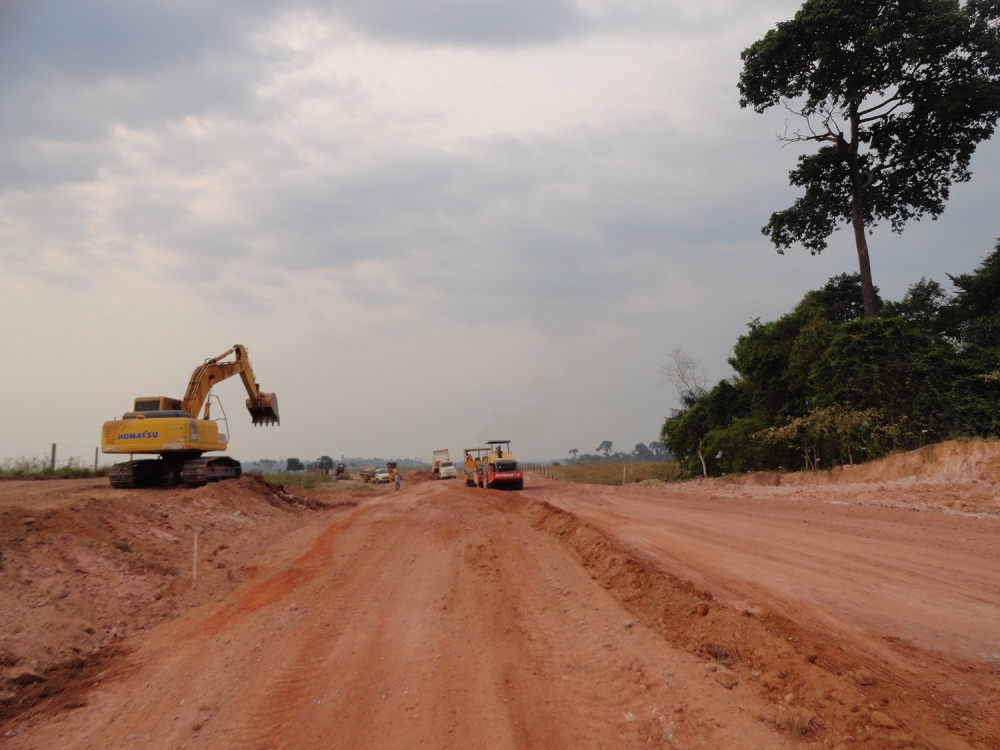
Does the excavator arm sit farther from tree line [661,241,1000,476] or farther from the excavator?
tree line [661,241,1000,476]

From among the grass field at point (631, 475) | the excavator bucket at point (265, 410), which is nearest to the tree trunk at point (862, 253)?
the grass field at point (631, 475)

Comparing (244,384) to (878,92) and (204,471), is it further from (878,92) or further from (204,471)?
(878,92)

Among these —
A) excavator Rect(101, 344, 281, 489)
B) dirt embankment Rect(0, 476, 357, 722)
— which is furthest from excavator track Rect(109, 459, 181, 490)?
dirt embankment Rect(0, 476, 357, 722)

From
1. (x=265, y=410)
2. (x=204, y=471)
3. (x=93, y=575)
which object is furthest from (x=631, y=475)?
(x=93, y=575)

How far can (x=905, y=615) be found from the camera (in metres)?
7.39

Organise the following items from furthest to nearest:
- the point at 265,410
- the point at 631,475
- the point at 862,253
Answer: the point at 631,475 < the point at 862,253 < the point at 265,410

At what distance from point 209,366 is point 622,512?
1456 cm

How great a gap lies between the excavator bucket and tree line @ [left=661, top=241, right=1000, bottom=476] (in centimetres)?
2043

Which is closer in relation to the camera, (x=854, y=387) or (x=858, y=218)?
(x=854, y=387)

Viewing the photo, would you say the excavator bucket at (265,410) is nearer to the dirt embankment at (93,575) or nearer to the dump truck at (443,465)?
the dirt embankment at (93,575)

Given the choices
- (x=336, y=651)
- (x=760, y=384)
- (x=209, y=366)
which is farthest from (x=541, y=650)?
(x=760, y=384)

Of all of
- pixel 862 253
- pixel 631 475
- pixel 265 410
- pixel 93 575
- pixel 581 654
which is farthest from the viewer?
pixel 631 475

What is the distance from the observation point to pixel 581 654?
6.58 meters

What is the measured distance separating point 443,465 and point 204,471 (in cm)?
3640
